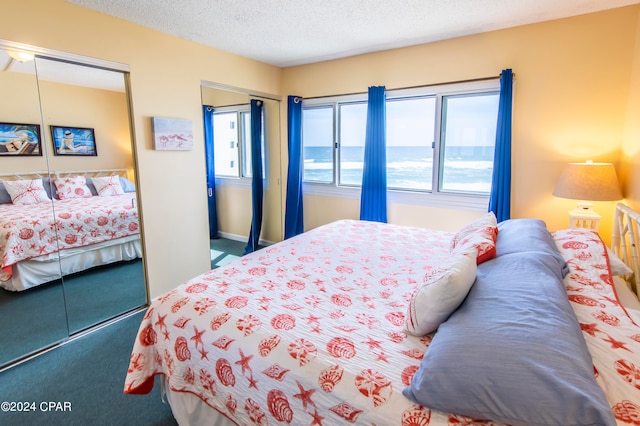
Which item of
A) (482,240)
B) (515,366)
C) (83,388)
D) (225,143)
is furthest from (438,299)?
(225,143)

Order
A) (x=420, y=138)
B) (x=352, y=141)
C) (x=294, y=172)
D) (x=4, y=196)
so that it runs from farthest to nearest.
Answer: (x=294, y=172) → (x=352, y=141) → (x=420, y=138) → (x=4, y=196)

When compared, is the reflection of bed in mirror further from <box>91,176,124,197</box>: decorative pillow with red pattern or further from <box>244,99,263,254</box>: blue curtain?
<box>244,99,263,254</box>: blue curtain

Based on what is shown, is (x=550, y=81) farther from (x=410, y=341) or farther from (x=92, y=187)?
(x=92, y=187)

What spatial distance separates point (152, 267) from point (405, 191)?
2.70 metres

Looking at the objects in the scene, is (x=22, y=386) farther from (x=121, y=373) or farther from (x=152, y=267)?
(x=152, y=267)

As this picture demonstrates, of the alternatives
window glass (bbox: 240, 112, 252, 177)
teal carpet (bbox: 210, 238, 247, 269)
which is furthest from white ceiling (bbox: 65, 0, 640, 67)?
teal carpet (bbox: 210, 238, 247, 269)

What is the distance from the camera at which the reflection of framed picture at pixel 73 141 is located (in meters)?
2.38

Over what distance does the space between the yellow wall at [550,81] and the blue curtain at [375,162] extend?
315mm

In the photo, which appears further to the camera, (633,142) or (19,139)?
(633,142)

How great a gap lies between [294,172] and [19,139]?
8.84 ft

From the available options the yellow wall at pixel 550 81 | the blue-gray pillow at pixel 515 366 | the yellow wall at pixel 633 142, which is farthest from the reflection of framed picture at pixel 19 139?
the yellow wall at pixel 633 142

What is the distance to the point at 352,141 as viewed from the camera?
159 inches

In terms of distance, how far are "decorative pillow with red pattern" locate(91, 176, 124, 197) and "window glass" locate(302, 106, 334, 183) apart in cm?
226

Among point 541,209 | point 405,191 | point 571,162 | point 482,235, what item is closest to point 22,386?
point 482,235
